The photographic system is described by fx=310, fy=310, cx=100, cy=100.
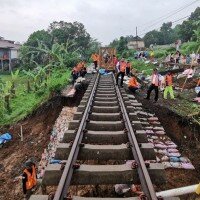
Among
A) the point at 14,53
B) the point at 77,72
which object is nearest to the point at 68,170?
the point at 77,72

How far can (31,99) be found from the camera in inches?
758

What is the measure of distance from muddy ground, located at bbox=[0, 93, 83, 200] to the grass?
1215 millimetres

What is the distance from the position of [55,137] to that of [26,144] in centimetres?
205

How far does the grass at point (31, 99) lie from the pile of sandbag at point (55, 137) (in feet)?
10.3

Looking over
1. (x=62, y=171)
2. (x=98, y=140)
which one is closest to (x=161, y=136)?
(x=98, y=140)

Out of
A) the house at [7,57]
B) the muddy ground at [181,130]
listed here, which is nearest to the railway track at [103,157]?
the muddy ground at [181,130]

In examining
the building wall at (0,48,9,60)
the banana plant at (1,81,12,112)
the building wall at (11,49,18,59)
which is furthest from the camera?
the building wall at (11,49,18,59)

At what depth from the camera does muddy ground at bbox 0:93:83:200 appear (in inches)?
312

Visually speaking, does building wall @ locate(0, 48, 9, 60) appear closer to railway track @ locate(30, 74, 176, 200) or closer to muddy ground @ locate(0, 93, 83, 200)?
muddy ground @ locate(0, 93, 83, 200)

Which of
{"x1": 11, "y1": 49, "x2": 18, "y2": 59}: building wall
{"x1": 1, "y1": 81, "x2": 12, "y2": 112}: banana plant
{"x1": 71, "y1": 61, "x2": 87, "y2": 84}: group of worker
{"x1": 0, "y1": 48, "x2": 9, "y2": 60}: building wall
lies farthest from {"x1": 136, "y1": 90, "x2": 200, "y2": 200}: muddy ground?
{"x1": 11, "y1": 49, "x2": 18, "y2": 59}: building wall

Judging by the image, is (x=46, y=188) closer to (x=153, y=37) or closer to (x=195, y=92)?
(x=195, y=92)

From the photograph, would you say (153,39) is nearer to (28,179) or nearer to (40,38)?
(40,38)

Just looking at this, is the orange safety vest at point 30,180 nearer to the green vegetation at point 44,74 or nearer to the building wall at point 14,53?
the green vegetation at point 44,74

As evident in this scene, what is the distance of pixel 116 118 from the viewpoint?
25.8 ft
